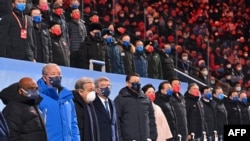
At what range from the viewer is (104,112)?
10953 mm

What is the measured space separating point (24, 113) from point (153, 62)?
966 cm

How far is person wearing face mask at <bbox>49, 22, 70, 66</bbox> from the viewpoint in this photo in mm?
13484

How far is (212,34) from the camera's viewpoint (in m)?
30.1

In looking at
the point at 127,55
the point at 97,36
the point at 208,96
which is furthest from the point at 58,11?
the point at 208,96

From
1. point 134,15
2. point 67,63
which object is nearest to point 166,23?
point 134,15

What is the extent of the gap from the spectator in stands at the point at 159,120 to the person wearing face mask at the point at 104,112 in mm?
2749

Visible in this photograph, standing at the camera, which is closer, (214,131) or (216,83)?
(214,131)

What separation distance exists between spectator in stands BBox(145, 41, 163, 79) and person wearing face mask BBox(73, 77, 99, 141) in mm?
7463

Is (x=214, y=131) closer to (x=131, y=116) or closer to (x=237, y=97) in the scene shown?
(x=237, y=97)

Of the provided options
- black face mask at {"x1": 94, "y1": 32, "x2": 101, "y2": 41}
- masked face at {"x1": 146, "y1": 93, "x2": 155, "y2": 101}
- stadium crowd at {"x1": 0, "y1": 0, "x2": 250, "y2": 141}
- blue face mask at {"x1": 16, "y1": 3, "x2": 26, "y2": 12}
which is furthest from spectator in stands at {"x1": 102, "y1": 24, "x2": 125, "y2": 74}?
blue face mask at {"x1": 16, "y1": 3, "x2": 26, "y2": 12}

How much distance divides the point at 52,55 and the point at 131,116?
6.21 feet

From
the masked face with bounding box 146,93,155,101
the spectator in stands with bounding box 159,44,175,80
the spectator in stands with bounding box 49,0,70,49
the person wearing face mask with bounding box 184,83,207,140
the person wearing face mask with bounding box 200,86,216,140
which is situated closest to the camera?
the masked face with bounding box 146,93,155,101

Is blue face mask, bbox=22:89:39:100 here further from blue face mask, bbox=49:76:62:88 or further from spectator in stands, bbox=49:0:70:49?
spectator in stands, bbox=49:0:70:49

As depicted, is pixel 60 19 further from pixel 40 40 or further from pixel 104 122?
pixel 104 122
